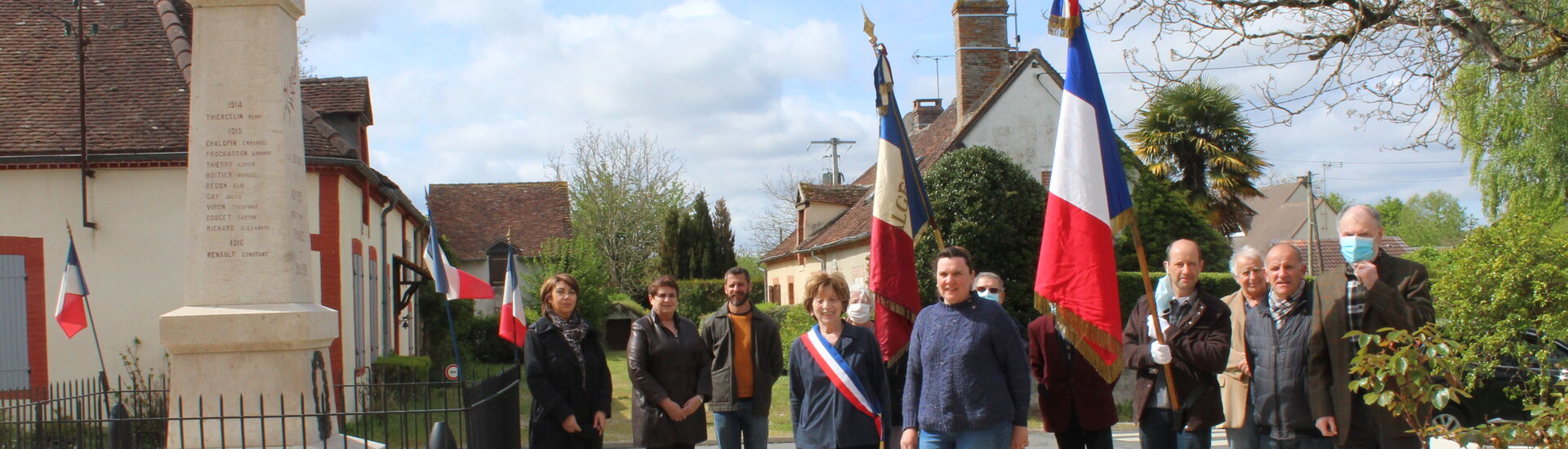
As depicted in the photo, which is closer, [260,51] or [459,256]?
[260,51]

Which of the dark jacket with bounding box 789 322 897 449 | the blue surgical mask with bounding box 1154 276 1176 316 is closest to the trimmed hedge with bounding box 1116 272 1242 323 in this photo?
the blue surgical mask with bounding box 1154 276 1176 316

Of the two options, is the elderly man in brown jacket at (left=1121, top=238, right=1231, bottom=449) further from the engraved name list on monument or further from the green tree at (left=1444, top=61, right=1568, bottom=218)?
the green tree at (left=1444, top=61, right=1568, bottom=218)

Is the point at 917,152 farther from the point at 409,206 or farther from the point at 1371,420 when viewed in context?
the point at 1371,420

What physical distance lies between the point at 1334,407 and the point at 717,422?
3.36 m

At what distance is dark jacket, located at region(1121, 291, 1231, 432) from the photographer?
5.42m

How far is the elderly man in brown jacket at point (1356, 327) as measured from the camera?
5102 millimetres

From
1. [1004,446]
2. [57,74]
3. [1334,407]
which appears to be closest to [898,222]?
[1004,446]

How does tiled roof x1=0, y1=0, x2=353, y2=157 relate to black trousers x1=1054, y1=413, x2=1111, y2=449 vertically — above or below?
above

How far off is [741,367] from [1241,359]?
277 cm

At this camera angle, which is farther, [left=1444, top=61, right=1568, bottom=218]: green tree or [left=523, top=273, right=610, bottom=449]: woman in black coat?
[left=1444, top=61, right=1568, bottom=218]: green tree

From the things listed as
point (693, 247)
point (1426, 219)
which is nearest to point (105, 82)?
point (693, 247)

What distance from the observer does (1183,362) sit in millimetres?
5570

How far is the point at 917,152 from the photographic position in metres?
26.3

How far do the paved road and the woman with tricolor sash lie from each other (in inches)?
235
